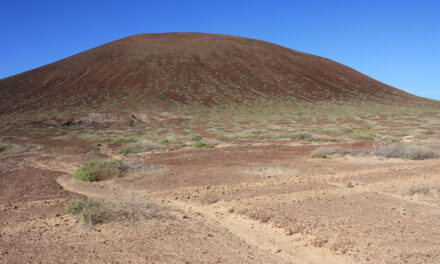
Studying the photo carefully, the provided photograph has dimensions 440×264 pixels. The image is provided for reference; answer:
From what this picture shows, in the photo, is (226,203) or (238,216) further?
(226,203)

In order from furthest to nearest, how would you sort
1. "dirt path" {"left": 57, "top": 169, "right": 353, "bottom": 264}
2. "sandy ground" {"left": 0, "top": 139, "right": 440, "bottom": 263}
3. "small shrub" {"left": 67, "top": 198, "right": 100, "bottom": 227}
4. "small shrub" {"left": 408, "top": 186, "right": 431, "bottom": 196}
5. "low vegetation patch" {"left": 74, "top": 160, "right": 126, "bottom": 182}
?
1. "low vegetation patch" {"left": 74, "top": 160, "right": 126, "bottom": 182}
2. "small shrub" {"left": 408, "top": 186, "right": 431, "bottom": 196}
3. "small shrub" {"left": 67, "top": 198, "right": 100, "bottom": 227}
4. "sandy ground" {"left": 0, "top": 139, "right": 440, "bottom": 263}
5. "dirt path" {"left": 57, "top": 169, "right": 353, "bottom": 264}

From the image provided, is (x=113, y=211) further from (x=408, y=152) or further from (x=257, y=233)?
(x=408, y=152)

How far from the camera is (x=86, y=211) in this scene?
587cm

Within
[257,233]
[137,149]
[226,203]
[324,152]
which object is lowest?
[257,233]

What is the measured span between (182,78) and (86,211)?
5516 centimetres

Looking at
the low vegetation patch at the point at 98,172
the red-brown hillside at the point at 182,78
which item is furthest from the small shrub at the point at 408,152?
the red-brown hillside at the point at 182,78

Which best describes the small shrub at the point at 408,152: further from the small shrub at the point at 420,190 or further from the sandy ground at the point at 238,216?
the small shrub at the point at 420,190

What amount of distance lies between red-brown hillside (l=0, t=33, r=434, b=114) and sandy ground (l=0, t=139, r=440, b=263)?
36695mm

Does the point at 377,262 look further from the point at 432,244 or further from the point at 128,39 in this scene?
the point at 128,39

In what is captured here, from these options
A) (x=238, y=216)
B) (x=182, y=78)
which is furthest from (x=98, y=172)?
(x=182, y=78)

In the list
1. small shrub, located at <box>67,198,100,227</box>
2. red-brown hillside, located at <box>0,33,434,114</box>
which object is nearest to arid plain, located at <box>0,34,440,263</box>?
small shrub, located at <box>67,198,100,227</box>

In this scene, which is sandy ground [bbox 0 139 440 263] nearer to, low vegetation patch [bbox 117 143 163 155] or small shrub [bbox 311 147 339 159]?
small shrub [bbox 311 147 339 159]

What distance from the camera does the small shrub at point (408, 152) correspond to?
39.0 feet

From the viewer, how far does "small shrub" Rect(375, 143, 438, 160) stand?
39.0 feet
